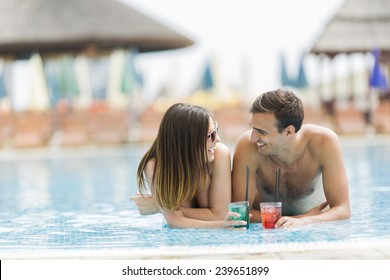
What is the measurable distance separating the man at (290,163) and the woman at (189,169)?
0.14m

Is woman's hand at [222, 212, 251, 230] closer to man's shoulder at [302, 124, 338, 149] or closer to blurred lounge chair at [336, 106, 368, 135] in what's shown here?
man's shoulder at [302, 124, 338, 149]

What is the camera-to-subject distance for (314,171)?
15.8 ft

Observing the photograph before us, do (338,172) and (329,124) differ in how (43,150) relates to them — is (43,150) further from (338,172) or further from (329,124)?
(338,172)

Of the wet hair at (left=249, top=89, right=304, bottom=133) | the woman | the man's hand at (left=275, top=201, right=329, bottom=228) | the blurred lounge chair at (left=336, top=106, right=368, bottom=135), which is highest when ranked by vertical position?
the wet hair at (left=249, top=89, right=304, bottom=133)

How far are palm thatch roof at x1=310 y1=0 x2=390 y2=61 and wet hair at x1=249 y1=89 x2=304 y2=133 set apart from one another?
1824 cm

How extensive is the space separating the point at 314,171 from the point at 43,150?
13662 mm

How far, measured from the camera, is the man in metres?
4.43

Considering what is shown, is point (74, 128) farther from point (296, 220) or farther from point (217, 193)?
point (296, 220)

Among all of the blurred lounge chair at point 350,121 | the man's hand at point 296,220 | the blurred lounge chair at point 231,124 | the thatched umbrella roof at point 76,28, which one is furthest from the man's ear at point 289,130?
the thatched umbrella roof at point 76,28

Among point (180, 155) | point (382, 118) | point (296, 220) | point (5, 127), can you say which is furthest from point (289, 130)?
point (5, 127)

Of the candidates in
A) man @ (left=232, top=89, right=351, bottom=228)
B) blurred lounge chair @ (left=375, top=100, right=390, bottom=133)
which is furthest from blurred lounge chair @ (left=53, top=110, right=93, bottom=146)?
man @ (left=232, top=89, right=351, bottom=228)

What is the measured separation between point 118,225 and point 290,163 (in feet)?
4.63

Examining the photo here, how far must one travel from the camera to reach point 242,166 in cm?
465
